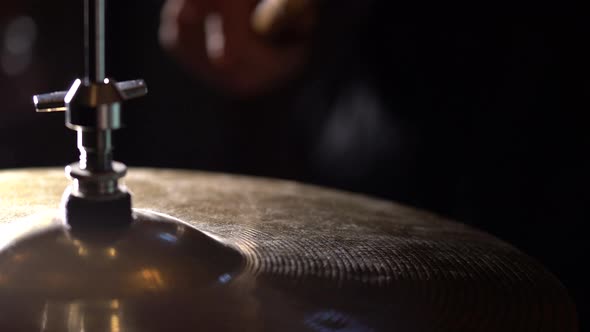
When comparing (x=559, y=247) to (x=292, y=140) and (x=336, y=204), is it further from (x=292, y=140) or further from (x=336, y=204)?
(x=292, y=140)

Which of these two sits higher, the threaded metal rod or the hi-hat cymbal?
the threaded metal rod

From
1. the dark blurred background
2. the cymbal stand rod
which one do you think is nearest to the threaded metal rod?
the cymbal stand rod

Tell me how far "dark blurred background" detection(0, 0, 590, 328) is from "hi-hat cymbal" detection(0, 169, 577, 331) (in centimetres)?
63

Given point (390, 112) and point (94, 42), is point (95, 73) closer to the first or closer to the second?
point (94, 42)

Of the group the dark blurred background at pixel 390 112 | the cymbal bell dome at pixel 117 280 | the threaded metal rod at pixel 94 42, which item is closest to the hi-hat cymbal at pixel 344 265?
the cymbal bell dome at pixel 117 280

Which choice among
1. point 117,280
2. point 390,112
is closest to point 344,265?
point 117,280

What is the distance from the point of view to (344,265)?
503 mm

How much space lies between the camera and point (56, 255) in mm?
447

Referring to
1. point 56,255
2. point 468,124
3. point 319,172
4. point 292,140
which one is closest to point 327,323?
point 56,255

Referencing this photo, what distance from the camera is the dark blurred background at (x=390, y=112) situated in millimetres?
1280

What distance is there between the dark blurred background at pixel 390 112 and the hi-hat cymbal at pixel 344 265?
2.06 feet

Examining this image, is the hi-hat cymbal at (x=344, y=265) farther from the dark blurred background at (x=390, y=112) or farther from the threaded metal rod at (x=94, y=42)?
the dark blurred background at (x=390, y=112)

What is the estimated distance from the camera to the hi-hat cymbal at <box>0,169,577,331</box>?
43cm

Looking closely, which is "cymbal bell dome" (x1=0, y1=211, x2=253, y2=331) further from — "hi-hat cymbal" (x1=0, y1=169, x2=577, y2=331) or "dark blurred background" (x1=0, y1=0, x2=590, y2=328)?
"dark blurred background" (x1=0, y1=0, x2=590, y2=328)
